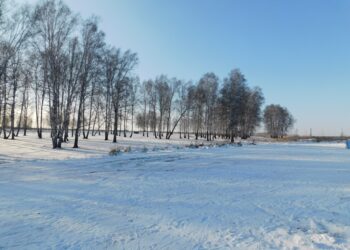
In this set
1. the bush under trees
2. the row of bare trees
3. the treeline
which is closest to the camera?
the treeline

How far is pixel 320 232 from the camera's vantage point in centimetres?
612

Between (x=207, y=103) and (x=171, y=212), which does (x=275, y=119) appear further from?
(x=171, y=212)

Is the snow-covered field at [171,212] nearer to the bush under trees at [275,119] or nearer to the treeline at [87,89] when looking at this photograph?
the treeline at [87,89]

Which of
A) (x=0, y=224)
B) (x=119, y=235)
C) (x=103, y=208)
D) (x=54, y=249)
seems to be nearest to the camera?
(x=54, y=249)

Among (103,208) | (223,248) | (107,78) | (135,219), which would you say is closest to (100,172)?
(103,208)

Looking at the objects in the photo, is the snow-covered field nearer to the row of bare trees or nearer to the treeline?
the treeline

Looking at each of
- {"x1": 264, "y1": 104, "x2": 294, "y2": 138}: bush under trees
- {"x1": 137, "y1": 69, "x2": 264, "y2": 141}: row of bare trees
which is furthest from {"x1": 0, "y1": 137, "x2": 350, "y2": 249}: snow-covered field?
{"x1": 264, "y1": 104, "x2": 294, "y2": 138}: bush under trees

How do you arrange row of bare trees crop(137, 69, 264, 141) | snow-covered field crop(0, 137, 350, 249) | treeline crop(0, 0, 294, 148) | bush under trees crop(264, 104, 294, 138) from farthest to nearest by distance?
bush under trees crop(264, 104, 294, 138) < row of bare trees crop(137, 69, 264, 141) < treeline crop(0, 0, 294, 148) < snow-covered field crop(0, 137, 350, 249)

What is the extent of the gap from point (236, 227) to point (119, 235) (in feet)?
7.02

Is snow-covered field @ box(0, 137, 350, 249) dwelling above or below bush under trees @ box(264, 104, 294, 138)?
below

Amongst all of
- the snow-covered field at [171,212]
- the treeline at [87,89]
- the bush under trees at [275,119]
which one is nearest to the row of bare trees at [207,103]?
the treeline at [87,89]

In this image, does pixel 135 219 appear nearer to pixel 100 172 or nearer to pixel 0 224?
pixel 0 224

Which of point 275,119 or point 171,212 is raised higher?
point 275,119

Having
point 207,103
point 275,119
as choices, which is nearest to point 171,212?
point 207,103
